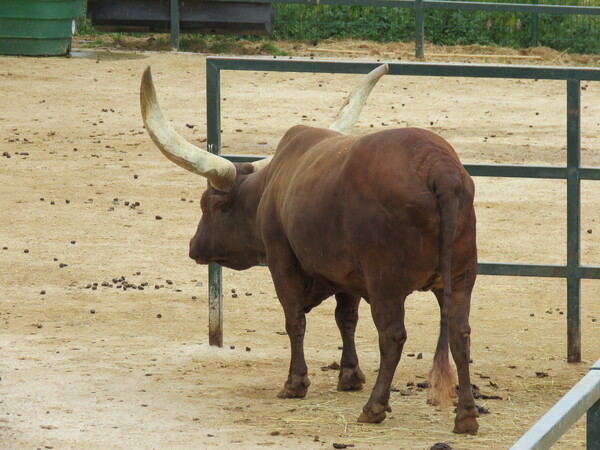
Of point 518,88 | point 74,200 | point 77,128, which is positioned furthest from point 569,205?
point 518,88

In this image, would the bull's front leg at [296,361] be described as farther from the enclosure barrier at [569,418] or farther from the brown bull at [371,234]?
the enclosure barrier at [569,418]

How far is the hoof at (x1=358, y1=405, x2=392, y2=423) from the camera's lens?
5.66 metres

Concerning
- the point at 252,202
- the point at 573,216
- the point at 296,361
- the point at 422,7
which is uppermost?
the point at 422,7

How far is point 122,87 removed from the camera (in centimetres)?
1570

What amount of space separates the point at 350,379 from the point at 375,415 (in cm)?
66

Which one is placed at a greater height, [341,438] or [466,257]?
[466,257]

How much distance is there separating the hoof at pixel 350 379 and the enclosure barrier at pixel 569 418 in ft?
11.6

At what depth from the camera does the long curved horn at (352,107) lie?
6.83 m

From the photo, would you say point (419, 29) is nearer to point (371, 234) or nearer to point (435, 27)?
point (435, 27)

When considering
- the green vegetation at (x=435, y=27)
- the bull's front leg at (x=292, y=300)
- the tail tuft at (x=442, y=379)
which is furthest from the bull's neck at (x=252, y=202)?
the green vegetation at (x=435, y=27)

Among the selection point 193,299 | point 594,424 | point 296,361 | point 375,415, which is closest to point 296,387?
point 296,361

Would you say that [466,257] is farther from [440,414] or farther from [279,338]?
[279,338]

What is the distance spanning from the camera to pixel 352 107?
693 cm

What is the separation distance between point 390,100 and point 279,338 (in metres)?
8.49
